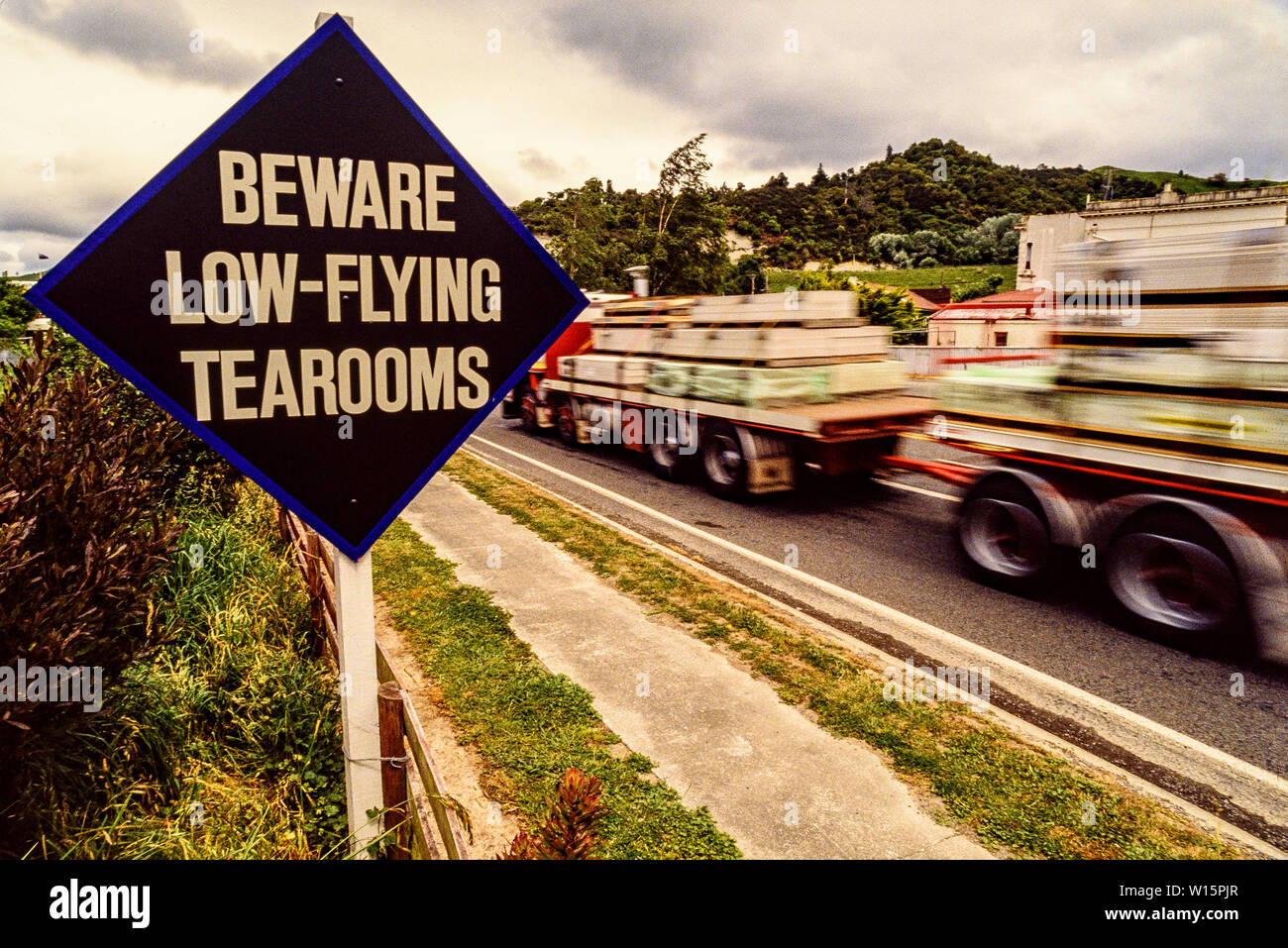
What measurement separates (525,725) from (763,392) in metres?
6.67

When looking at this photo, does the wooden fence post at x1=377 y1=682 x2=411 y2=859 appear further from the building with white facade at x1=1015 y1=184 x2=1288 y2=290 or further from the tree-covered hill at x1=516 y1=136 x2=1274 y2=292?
the tree-covered hill at x1=516 y1=136 x2=1274 y2=292

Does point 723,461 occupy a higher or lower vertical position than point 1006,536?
higher

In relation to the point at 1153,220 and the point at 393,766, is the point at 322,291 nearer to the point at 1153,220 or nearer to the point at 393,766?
the point at 393,766

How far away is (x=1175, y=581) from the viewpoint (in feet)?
20.9

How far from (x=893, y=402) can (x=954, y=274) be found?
90632 millimetres

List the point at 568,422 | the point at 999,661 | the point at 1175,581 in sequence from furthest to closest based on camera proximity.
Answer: the point at 568,422
the point at 1175,581
the point at 999,661

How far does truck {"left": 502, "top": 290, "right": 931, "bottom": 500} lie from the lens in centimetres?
1021

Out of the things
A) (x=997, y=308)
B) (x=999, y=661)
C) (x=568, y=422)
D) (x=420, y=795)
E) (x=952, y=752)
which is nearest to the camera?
(x=420, y=795)

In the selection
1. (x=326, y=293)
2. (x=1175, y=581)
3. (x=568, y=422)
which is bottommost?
(x=1175, y=581)

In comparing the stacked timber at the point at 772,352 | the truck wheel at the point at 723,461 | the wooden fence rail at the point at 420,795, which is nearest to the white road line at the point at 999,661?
the truck wheel at the point at 723,461

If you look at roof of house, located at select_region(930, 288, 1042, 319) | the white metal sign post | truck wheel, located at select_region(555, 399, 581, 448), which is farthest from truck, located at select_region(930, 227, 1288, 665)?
roof of house, located at select_region(930, 288, 1042, 319)

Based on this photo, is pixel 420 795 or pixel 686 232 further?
pixel 686 232

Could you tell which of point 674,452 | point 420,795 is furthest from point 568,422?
point 420,795
